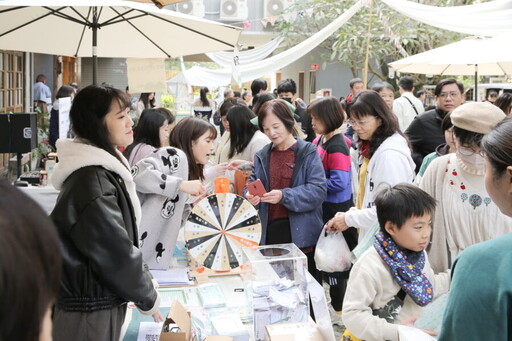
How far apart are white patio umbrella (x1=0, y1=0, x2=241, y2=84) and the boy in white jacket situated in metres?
1.69

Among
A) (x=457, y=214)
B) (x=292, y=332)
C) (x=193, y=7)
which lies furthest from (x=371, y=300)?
(x=193, y=7)

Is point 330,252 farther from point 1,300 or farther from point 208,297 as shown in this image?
point 1,300

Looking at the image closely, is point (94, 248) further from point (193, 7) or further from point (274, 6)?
point (274, 6)

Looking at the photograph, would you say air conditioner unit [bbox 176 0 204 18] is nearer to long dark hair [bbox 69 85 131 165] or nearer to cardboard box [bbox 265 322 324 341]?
long dark hair [bbox 69 85 131 165]

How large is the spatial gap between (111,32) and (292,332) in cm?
273

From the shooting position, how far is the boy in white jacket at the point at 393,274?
7.22 feet

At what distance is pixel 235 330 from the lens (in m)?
2.39

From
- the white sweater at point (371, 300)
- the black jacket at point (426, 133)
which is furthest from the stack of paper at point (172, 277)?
the black jacket at point (426, 133)

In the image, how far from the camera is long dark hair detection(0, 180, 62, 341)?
662 mm

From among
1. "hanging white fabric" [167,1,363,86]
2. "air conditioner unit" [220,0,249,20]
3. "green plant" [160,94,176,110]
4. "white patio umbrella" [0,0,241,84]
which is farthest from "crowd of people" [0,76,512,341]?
"air conditioner unit" [220,0,249,20]

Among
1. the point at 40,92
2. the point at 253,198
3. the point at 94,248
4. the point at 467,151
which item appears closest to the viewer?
the point at 94,248

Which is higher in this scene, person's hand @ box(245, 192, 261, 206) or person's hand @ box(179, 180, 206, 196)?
person's hand @ box(179, 180, 206, 196)

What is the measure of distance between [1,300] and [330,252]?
2.83m

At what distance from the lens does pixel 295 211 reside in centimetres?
355
